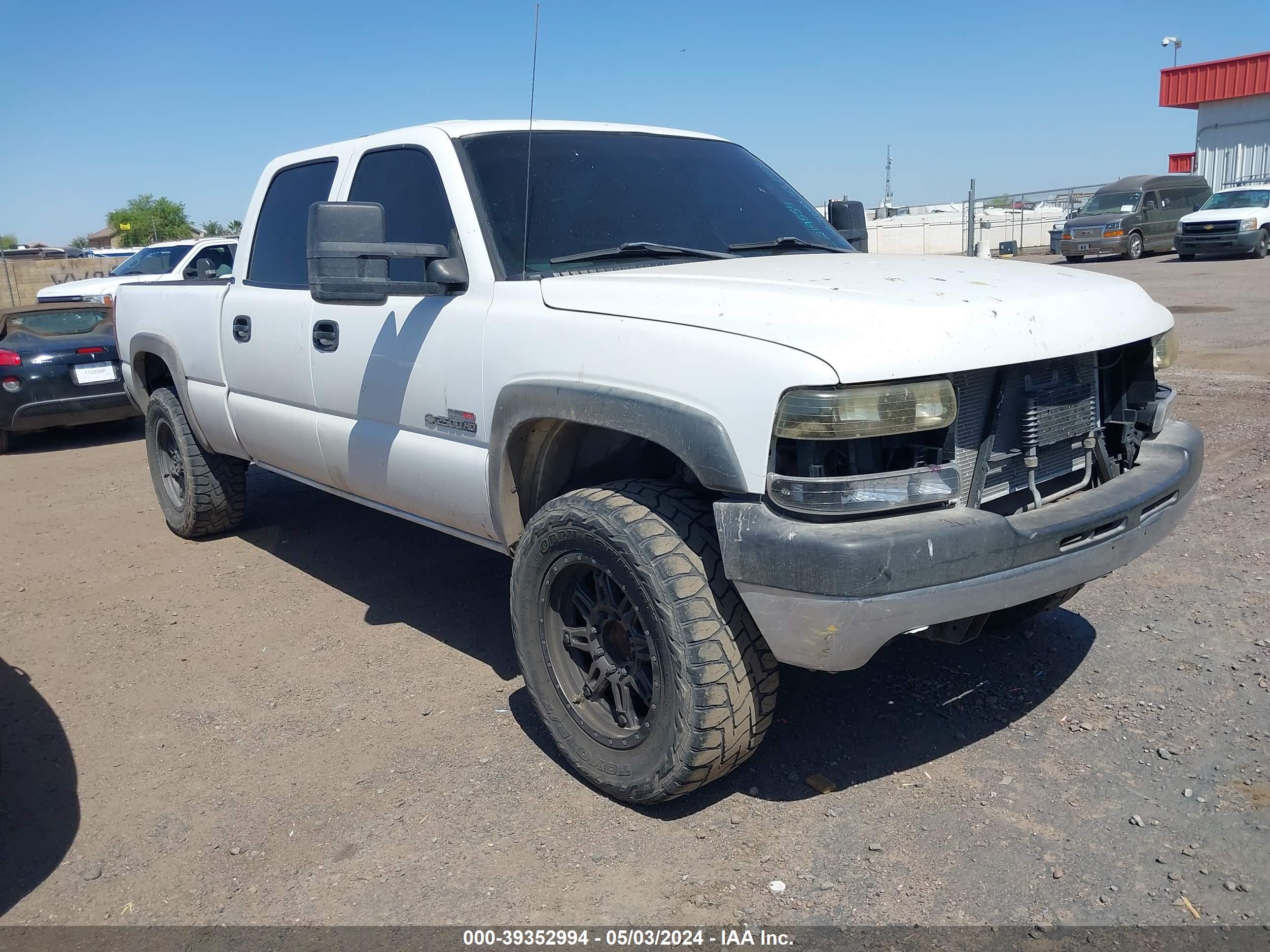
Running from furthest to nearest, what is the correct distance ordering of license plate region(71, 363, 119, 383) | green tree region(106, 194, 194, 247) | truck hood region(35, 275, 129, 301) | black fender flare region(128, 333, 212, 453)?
green tree region(106, 194, 194, 247) < truck hood region(35, 275, 129, 301) < license plate region(71, 363, 119, 383) < black fender flare region(128, 333, 212, 453)

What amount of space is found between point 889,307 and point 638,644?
46.5 inches

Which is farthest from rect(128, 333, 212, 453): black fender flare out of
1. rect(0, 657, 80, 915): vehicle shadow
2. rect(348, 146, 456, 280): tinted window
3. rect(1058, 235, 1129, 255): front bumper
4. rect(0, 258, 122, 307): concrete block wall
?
rect(0, 258, 122, 307): concrete block wall

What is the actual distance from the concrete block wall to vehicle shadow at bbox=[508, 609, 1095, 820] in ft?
110

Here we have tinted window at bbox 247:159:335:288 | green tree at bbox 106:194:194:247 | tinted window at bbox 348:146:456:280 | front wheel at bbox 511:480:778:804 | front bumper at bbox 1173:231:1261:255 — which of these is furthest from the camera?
green tree at bbox 106:194:194:247

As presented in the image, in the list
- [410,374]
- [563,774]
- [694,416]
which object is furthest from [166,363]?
[694,416]

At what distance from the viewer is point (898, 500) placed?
2.64 metres

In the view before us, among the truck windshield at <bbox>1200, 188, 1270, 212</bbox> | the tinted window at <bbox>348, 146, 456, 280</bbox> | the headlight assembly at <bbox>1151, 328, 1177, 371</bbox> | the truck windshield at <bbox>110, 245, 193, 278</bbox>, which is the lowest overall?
the headlight assembly at <bbox>1151, 328, 1177, 371</bbox>

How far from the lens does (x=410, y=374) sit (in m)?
3.86

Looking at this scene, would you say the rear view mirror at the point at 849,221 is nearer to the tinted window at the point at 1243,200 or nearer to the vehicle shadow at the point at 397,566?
the vehicle shadow at the point at 397,566

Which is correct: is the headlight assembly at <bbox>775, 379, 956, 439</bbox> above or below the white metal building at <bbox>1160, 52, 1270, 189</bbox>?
below

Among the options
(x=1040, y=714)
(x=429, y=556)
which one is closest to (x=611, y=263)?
(x=1040, y=714)

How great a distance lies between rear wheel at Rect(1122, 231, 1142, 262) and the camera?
83.1 feet

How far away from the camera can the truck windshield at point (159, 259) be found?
1485cm

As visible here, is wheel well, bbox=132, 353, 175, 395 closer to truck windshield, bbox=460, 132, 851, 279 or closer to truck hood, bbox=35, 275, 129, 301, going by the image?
truck windshield, bbox=460, 132, 851, 279
